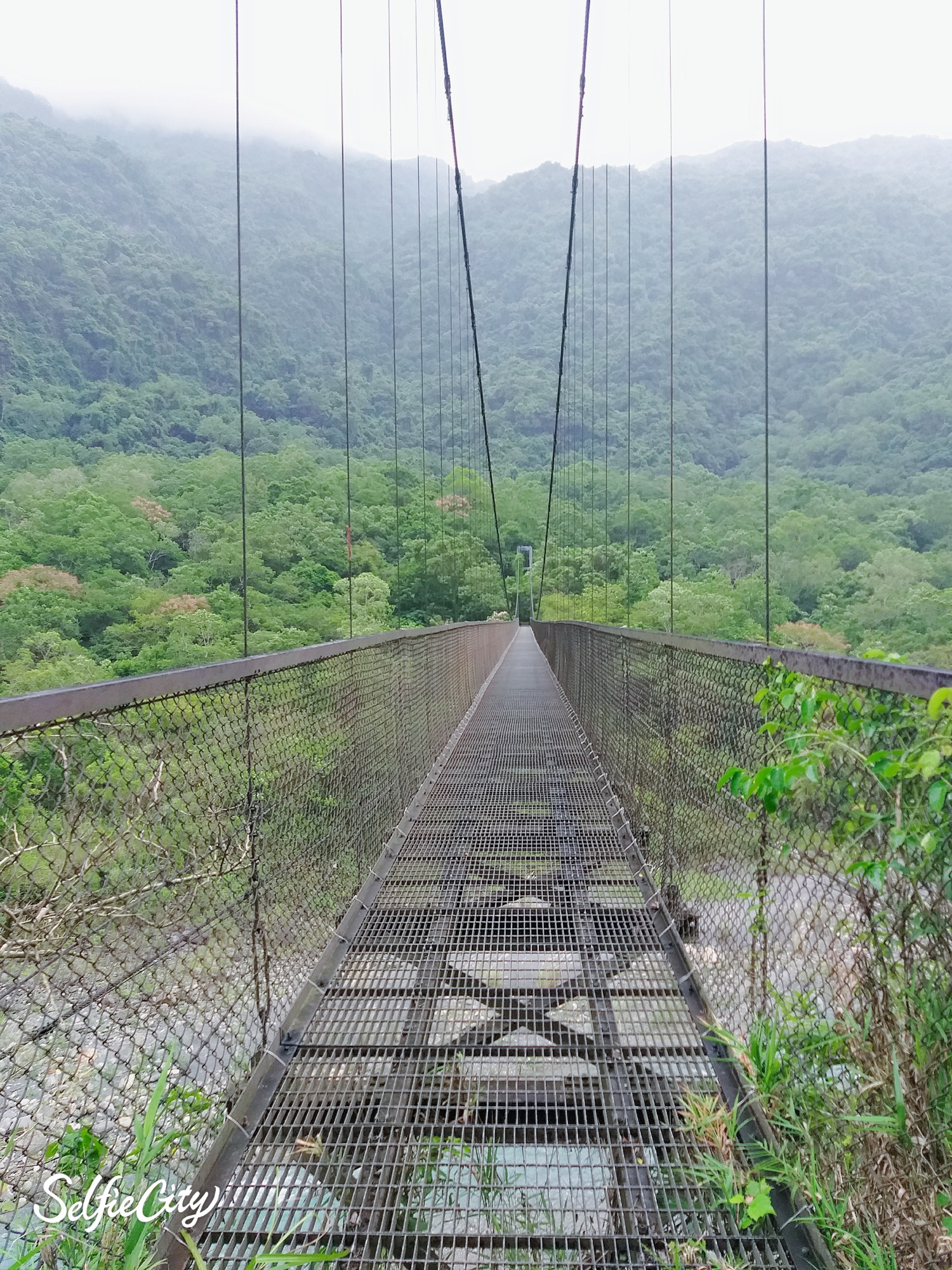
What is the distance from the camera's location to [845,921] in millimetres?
1113

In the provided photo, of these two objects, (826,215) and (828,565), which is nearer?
(828,565)

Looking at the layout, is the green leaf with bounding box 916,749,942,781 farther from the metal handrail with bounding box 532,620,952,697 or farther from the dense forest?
the dense forest

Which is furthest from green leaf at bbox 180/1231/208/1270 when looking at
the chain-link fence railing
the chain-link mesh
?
the chain-link fence railing

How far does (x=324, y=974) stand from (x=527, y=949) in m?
0.54

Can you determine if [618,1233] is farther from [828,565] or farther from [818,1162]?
[828,565]

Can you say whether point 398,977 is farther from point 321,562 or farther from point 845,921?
point 321,562

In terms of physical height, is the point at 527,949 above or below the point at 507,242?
below

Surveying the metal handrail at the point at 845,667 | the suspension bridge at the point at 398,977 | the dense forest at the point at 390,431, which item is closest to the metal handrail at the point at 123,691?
the suspension bridge at the point at 398,977

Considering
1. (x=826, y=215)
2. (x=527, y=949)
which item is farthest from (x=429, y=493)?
(x=527, y=949)

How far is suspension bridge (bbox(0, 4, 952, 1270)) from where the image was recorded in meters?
1.17

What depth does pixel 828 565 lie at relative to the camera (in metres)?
19.5

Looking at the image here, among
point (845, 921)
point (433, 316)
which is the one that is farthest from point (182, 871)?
point (433, 316)

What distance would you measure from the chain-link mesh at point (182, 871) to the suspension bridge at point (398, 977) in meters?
0.01

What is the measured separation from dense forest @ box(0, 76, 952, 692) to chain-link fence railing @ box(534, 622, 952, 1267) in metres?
9.46
